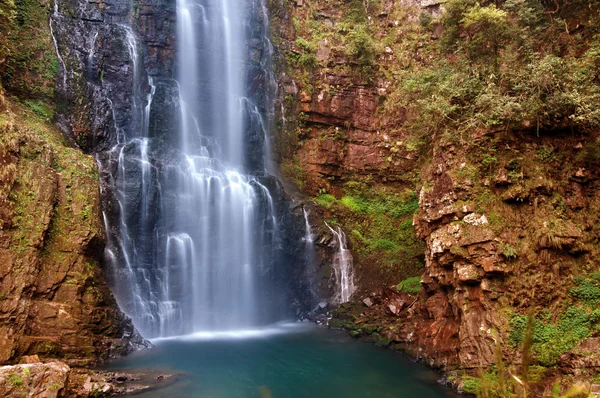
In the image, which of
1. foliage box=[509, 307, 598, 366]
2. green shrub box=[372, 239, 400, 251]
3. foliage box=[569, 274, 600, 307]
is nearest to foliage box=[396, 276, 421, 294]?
green shrub box=[372, 239, 400, 251]

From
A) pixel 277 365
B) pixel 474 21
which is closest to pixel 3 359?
pixel 277 365

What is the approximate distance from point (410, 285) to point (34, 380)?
13143 mm

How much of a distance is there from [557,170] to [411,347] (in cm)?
691

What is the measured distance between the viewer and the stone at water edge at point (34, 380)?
8391 millimetres

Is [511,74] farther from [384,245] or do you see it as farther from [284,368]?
[284,368]

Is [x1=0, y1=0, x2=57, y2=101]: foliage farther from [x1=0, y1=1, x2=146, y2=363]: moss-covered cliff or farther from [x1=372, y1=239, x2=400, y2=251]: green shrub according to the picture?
[x1=372, y1=239, x2=400, y2=251]: green shrub

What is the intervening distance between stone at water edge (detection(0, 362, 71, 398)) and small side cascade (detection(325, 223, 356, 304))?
12.0 meters

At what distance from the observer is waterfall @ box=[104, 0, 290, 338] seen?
16375 millimetres

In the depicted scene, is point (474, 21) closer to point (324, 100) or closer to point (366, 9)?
point (324, 100)

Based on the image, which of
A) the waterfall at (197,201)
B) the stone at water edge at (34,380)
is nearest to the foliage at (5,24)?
the waterfall at (197,201)

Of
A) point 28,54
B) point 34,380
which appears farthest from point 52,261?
point 28,54

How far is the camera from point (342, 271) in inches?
772

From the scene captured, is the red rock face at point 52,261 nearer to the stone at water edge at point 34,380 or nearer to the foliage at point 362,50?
the stone at water edge at point 34,380

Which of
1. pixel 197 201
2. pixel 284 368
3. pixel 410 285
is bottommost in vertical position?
pixel 284 368
